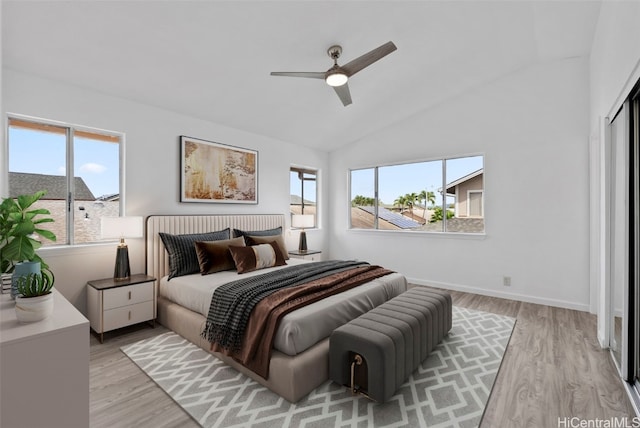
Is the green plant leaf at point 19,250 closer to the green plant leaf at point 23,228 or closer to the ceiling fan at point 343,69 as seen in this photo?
the green plant leaf at point 23,228

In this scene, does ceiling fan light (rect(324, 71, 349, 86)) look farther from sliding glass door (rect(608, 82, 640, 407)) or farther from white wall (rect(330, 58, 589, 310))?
white wall (rect(330, 58, 589, 310))

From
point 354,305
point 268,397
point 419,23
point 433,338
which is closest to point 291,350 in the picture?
point 268,397

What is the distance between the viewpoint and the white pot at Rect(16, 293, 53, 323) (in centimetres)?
129

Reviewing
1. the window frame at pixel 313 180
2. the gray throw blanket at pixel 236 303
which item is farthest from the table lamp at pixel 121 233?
the window frame at pixel 313 180

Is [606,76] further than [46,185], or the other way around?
[46,185]

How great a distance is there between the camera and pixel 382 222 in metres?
5.62

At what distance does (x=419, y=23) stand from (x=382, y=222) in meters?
3.32

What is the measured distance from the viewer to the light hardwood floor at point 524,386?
6.01 feet

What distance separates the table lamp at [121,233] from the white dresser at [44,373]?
1.74m

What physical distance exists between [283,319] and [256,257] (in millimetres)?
1438

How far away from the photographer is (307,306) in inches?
92.6

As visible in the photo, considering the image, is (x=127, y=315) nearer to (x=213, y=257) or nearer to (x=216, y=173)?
(x=213, y=257)

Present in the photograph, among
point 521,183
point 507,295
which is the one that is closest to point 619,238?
point 521,183

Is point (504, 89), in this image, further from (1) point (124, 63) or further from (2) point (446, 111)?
(1) point (124, 63)
